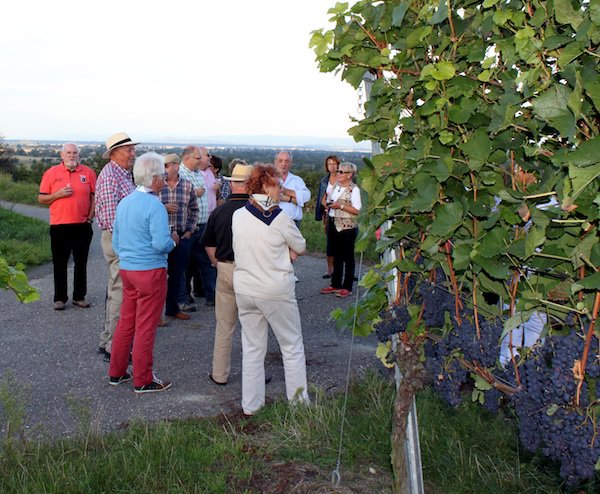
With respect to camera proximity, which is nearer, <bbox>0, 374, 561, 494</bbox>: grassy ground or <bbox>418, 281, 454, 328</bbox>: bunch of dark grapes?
<bbox>418, 281, 454, 328</bbox>: bunch of dark grapes

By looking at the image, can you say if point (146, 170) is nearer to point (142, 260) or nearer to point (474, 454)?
point (142, 260)

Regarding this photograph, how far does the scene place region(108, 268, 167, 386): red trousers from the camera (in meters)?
6.18

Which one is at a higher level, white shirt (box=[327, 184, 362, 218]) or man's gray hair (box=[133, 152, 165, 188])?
man's gray hair (box=[133, 152, 165, 188])

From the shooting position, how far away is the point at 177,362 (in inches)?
287

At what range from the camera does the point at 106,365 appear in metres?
7.19

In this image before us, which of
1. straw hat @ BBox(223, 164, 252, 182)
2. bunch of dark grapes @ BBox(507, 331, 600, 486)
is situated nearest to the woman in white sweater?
straw hat @ BBox(223, 164, 252, 182)

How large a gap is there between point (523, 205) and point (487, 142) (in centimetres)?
26

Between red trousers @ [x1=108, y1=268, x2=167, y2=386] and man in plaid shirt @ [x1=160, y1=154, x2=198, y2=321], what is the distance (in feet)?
6.78

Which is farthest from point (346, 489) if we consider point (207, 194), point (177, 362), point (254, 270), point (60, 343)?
point (207, 194)

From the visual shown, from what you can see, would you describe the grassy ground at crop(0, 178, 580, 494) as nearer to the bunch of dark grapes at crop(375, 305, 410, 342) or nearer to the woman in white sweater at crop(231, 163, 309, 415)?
the woman in white sweater at crop(231, 163, 309, 415)

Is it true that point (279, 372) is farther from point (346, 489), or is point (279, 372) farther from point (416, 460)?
point (416, 460)

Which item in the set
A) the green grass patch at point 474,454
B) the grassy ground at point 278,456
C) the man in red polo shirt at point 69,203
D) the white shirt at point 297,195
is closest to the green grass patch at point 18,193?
the man in red polo shirt at point 69,203

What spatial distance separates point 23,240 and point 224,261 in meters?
10.3

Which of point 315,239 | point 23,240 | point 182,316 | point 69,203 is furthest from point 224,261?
point 23,240
